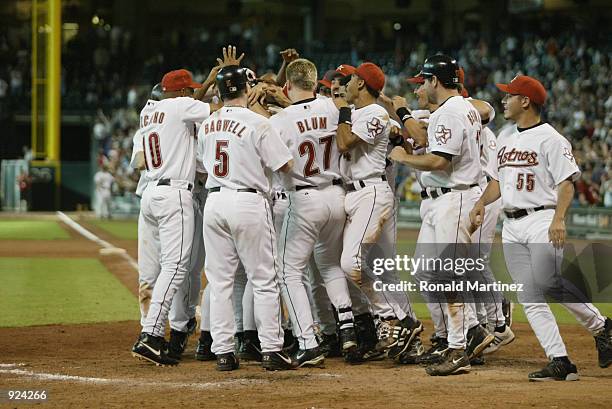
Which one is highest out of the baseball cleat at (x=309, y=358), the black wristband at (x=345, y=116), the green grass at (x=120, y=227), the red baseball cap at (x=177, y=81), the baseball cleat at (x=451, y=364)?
the red baseball cap at (x=177, y=81)

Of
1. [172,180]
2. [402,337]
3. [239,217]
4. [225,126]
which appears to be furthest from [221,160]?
[402,337]

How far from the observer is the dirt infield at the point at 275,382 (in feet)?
20.9

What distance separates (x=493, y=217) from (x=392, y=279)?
133 centimetres

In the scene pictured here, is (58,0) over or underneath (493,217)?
over

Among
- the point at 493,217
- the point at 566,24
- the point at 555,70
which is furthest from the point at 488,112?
the point at 566,24

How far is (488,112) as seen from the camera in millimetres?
8250

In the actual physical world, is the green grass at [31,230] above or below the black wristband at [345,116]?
below

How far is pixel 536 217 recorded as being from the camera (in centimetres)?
717

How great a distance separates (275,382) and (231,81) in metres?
2.30

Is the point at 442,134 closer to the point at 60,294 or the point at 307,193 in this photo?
the point at 307,193

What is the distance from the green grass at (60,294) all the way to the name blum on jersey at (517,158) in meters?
5.01

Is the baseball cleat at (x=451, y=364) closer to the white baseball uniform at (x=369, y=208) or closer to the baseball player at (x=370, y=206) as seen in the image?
the baseball player at (x=370, y=206)

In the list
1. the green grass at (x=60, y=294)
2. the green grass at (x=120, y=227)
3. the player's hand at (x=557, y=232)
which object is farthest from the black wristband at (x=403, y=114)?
the green grass at (x=120, y=227)

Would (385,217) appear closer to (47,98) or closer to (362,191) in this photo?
(362,191)
